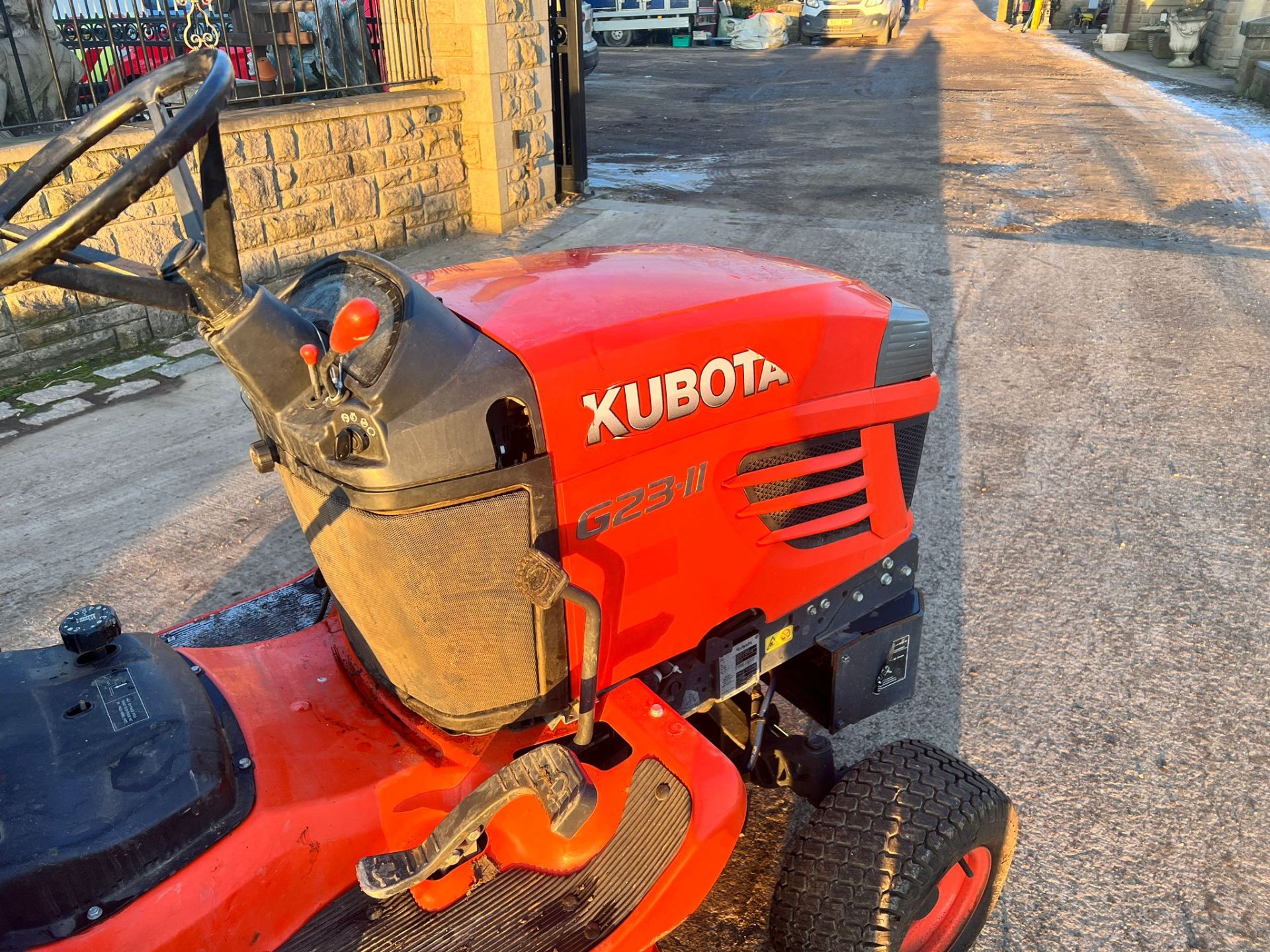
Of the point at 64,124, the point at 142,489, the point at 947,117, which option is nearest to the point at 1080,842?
the point at 142,489

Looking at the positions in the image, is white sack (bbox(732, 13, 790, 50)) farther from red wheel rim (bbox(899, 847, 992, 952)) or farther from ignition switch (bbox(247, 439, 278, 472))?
ignition switch (bbox(247, 439, 278, 472))

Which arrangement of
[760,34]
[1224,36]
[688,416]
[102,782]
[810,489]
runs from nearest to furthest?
[102,782] < [688,416] < [810,489] < [1224,36] < [760,34]

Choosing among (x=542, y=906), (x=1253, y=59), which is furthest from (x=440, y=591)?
(x=1253, y=59)

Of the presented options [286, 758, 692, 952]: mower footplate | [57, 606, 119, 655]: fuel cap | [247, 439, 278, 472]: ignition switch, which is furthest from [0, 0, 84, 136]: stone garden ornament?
[286, 758, 692, 952]: mower footplate

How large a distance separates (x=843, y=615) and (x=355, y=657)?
118cm

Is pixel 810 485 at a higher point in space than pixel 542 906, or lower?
higher

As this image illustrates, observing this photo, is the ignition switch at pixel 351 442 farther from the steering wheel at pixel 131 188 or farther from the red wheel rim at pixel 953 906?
the red wheel rim at pixel 953 906

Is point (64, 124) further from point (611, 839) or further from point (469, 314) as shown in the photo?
point (611, 839)

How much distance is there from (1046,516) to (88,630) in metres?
3.65

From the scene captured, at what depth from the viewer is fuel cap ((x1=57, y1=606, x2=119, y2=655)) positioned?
77.4 inches

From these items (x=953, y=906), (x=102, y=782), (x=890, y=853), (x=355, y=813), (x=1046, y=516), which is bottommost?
(x=1046, y=516)

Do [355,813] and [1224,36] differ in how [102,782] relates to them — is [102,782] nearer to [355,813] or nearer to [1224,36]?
[355,813]

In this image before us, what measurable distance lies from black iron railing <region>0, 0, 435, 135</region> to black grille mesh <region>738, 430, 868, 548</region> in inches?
192

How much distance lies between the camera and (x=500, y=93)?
7.82 m
